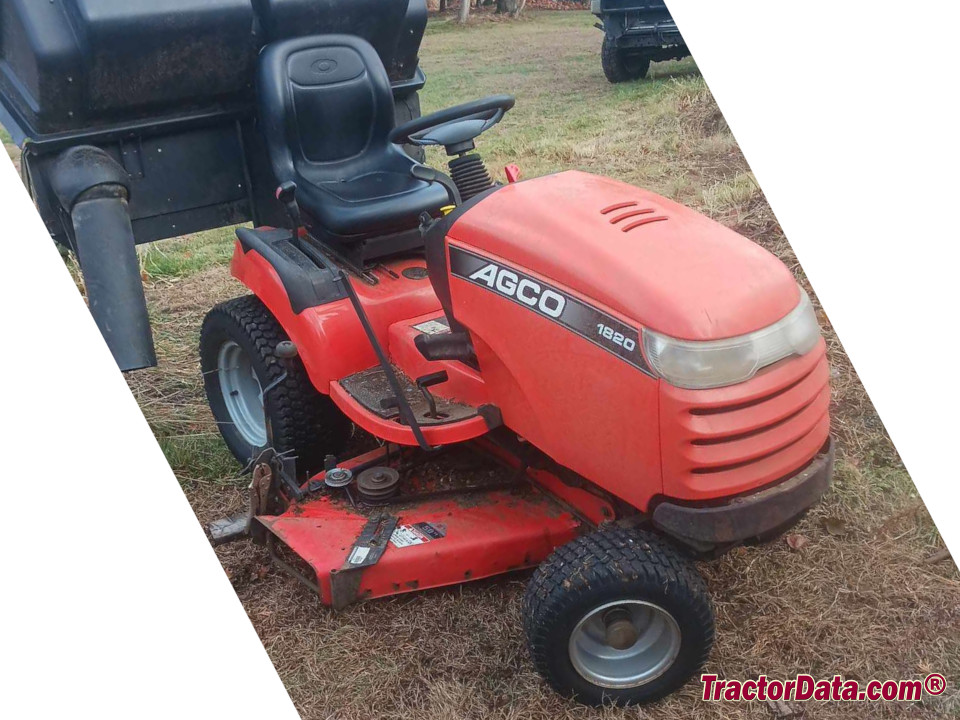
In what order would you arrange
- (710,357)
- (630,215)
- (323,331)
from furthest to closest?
1. (323,331)
2. (630,215)
3. (710,357)

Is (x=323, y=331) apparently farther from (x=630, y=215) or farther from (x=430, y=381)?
(x=630, y=215)

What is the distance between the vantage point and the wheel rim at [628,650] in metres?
1.80

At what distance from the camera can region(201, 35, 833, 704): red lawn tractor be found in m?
1.66

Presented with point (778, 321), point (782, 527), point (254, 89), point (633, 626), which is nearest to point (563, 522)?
point (633, 626)

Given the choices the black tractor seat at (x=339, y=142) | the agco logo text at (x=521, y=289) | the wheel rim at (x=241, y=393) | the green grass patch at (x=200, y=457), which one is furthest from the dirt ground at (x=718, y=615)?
the black tractor seat at (x=339, y=142)

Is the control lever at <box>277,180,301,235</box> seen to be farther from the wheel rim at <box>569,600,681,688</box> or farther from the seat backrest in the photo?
the wheel rim at <box>569,600,681,688</box>

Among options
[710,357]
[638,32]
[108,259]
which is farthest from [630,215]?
[638,32]

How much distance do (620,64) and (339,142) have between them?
10.6ft

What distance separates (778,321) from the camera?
66.3 inches

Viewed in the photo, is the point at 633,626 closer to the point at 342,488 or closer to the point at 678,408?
the point at 678,408

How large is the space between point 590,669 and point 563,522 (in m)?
0.32

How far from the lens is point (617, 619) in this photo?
71.0 inches

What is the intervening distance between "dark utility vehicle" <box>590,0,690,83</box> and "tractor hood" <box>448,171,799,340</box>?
124 inches

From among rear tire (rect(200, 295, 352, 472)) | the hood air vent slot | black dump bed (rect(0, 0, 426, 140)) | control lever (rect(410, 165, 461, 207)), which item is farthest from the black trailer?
the hood air vent slot
